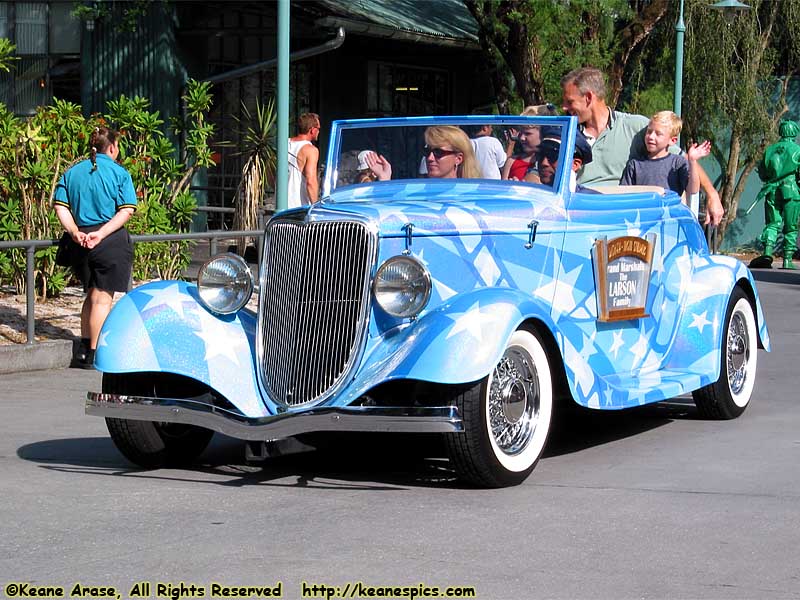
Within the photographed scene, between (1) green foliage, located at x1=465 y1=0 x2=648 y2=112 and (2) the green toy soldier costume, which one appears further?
(2) the green toy soldier costume

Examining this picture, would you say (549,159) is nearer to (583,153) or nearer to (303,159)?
(583,153)

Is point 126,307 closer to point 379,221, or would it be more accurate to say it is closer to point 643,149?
point 379,221

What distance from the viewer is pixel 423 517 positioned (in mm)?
6117

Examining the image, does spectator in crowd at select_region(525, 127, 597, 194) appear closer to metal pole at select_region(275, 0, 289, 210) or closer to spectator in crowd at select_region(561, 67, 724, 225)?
spectator in crowd at select_region(561, 67, 724, 225)

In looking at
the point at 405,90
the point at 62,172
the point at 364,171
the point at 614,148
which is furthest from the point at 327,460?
the point at 405,90

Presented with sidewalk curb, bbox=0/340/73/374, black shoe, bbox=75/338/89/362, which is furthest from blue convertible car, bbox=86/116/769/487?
sidewalk curb, bbox=0/340/73/374

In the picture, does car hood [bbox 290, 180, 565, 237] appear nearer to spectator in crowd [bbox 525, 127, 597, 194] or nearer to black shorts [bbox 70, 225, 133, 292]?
spectator in crowd [bbox 525, 127, 597, 194]

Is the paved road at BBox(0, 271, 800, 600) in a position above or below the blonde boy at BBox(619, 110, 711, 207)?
below

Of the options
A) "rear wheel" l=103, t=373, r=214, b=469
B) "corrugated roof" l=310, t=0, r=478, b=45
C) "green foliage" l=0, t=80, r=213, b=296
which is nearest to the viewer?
"rear wheel" l=103, t=373, r=214, b=469

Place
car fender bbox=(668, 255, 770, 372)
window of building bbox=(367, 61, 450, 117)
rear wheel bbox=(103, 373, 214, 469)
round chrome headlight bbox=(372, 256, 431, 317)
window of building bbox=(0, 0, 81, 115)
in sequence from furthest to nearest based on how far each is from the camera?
window of building bbox=(367, 61, 450, 117) → window of building bbox=(0, 0, 81, 115) → car fender bbox=(668, 255, 770, 372) → rear wheel bbox=(103, 373, 214, 469) → round chrome headlight bbox=(372, 256, 431, 317)

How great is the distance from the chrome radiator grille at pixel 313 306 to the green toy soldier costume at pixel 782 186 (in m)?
18.4

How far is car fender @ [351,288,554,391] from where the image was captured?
6.38m

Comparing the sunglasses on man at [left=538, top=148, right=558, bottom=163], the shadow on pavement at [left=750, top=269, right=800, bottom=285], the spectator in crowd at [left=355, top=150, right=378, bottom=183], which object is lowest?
the shadow on pavement at [left=750, top=269, right=800, bottom=285]

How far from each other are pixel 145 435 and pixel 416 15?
58.9 feet
